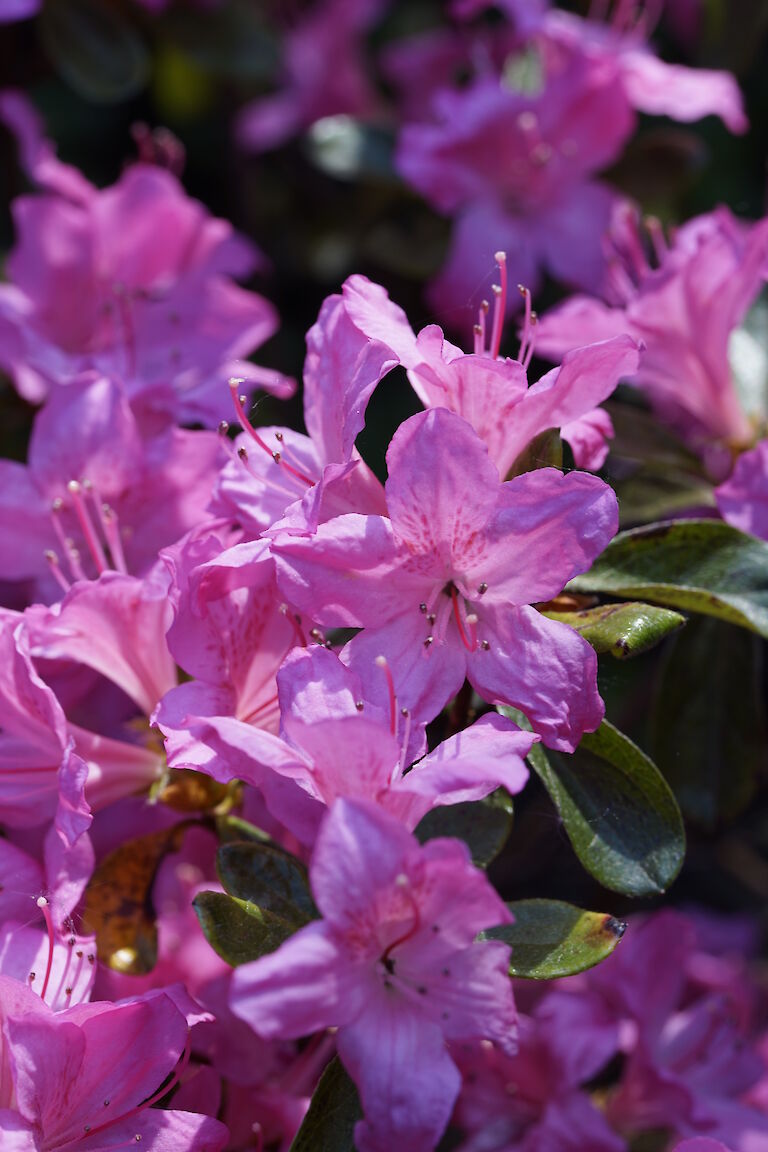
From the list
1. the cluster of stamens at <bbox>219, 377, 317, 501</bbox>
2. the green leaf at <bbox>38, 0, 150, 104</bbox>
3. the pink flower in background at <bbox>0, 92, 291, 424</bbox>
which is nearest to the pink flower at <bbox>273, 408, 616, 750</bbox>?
the cluster of stamens at <bbox>219, 377, 317, 501</bbox>

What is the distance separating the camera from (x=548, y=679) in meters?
0.87

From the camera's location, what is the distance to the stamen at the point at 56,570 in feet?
3.59

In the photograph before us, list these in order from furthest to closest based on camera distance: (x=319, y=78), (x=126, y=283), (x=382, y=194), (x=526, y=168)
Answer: (x=319, y=78)
(x=382, y=194)
(x=526, y=168)
(x=126, y=283)

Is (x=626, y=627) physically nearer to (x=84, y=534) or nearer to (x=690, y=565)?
(x=690, y=565)

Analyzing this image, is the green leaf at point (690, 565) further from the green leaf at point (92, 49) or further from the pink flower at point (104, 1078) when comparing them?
the green leaf at point (92, 49)

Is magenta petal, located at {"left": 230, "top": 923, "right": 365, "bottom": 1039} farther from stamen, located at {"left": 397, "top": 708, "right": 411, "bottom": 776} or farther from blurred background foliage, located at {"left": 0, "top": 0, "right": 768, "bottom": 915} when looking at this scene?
blurred background foliage, located at {"left": 0, "top": 0, "right": 768, "bottom": 915}

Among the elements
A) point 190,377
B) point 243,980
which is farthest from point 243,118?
point 243,980

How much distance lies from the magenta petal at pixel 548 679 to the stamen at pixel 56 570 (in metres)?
0.38

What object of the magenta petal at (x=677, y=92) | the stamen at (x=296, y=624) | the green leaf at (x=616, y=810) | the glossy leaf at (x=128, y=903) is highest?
the magenta petal at (x=677, y=92)

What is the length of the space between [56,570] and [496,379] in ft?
1.39

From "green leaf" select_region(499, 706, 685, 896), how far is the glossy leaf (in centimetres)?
32

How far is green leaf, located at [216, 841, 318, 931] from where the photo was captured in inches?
36.1

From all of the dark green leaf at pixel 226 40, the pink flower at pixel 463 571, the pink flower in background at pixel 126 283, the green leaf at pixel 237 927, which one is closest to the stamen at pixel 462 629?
the pink flower at pixel 463 571

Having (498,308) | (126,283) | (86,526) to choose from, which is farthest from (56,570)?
(126,283)
